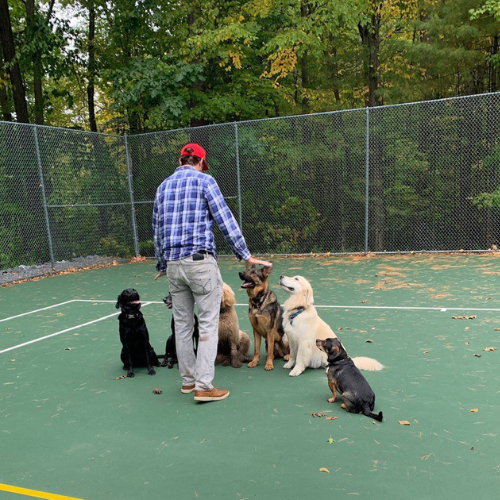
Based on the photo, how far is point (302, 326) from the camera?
4.11 meters

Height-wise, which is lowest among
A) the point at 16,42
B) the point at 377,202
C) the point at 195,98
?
the point at 377,202

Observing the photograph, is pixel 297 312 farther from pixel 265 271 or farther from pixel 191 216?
pixel 191 216

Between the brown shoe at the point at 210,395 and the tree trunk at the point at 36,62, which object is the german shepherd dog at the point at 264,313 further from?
the tree trunk at the point at 36,62

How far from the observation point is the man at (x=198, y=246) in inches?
142

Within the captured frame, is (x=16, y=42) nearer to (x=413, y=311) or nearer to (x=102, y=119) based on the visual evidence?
(x=102, y=119)

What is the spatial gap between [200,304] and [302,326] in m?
1.00

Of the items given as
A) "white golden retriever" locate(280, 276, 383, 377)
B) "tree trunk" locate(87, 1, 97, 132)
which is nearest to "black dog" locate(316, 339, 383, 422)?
Answer: "white golden retriever" locate(280, 276, 383, 377)

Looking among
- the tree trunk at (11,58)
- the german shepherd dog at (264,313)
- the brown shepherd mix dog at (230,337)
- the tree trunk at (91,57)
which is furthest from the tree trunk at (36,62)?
the german shepherd dog at (264,313)

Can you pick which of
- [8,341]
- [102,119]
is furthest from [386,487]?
[102,119]

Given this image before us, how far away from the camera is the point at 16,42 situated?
48.9ft

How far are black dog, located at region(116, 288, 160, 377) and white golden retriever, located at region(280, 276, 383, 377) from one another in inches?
54.6

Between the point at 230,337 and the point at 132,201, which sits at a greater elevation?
the point at 132,201

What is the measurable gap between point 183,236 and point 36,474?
186 centimetres

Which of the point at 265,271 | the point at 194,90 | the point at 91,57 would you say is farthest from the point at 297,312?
the point at 91,57
